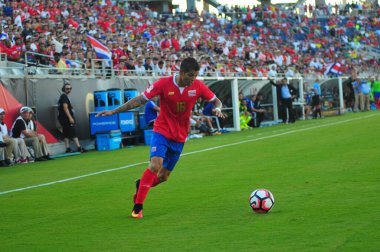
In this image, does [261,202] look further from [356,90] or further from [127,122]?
[356,90]

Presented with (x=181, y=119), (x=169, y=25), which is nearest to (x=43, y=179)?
(x=181, y=119)

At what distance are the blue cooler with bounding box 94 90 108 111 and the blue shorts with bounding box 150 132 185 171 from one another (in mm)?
15390

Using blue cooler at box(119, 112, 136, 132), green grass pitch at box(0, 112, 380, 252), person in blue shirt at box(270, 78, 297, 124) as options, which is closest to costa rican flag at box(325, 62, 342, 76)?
person in blue shirt at box(270, 78, 297, 124)

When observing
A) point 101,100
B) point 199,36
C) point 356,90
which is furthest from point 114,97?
point 356,90

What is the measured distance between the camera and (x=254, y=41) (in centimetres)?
5119

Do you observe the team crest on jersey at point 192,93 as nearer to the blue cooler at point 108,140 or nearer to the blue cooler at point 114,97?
the blue cooler at point 108,140

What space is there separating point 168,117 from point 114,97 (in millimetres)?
15406

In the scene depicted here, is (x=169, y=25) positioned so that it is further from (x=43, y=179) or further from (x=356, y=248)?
→ (x=356, y=248)

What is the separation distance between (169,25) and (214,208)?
113 ft

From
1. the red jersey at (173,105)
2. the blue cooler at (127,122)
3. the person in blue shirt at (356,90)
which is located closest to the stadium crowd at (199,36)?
→ the blue cooler at (127,122)

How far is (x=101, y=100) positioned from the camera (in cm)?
2564

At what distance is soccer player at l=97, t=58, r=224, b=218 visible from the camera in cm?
998

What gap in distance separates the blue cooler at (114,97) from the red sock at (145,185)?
15516mm

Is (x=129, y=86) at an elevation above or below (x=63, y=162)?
above
